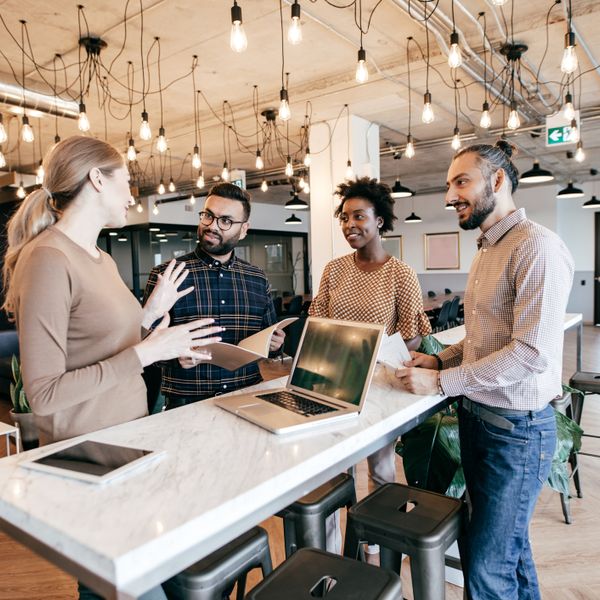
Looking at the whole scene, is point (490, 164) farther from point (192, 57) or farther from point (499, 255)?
point (192, 57)

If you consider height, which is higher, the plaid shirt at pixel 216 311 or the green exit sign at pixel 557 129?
the green exit sign at pixel 557 129

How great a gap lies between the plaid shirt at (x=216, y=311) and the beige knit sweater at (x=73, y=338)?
503mm

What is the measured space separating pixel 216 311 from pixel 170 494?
48.0 inches

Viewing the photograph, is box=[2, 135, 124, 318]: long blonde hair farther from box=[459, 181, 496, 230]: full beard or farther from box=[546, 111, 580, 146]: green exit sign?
box=[546, 111, 580, 146]: green exit sign

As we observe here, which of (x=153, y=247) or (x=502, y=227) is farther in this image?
(x=153, y=247)

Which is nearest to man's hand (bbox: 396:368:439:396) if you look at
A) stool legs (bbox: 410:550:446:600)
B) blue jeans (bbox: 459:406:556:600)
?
blue jeans (bbox: 459:406:556:600)

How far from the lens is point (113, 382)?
1.23 metres

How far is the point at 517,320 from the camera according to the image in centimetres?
143

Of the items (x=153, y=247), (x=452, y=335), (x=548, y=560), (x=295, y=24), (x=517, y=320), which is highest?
(x=295, y=24)

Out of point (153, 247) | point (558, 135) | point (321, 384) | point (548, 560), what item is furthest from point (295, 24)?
point (153, 247)

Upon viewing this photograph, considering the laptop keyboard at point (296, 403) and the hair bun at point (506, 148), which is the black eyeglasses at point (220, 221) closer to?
the laptop keyboard at point (296, 403)

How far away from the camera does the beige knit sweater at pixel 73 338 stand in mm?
1161

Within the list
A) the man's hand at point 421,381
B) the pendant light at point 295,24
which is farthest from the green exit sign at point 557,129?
the man's hand at point 421,381

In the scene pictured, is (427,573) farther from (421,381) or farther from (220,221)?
(220,221)
